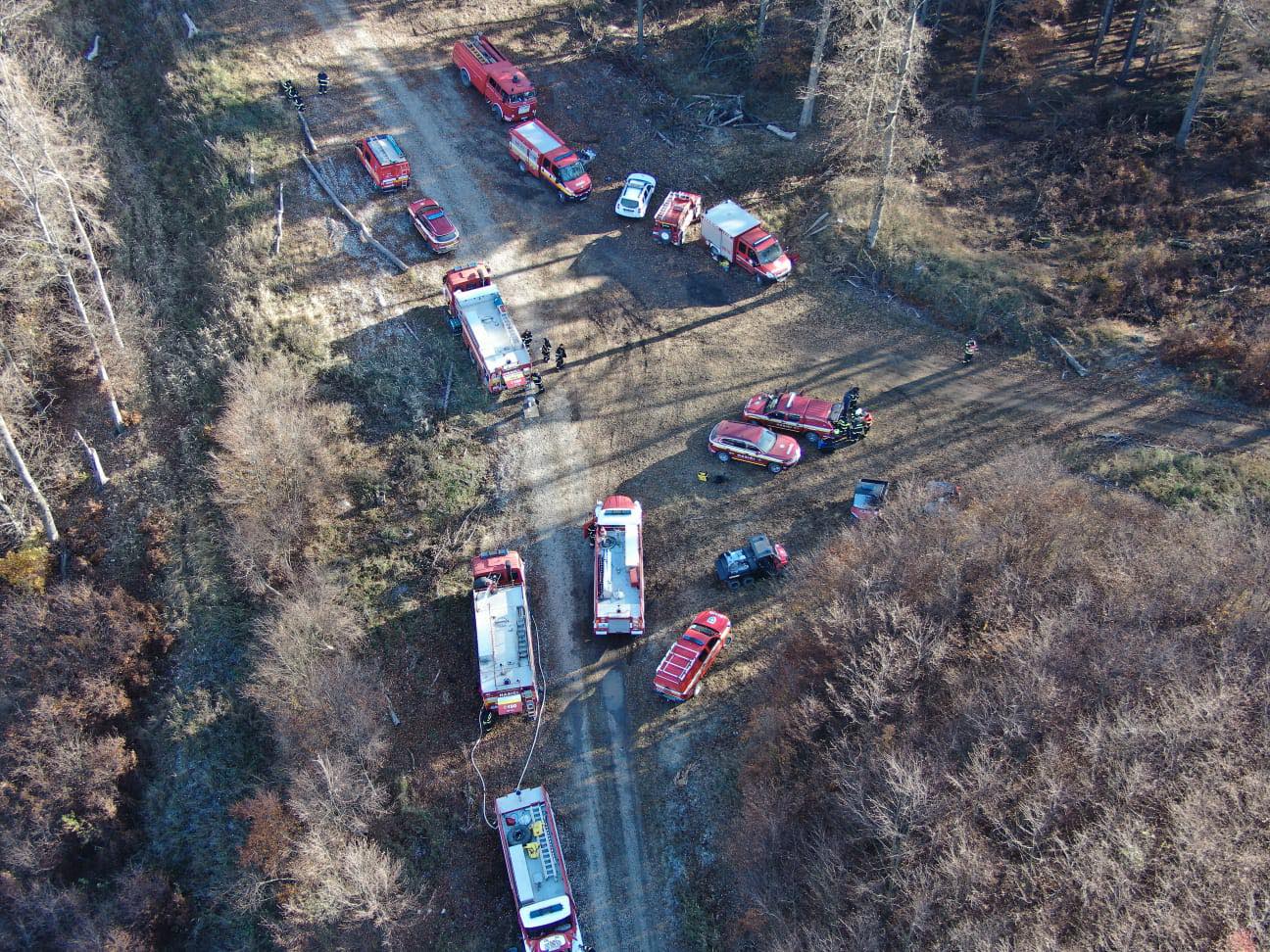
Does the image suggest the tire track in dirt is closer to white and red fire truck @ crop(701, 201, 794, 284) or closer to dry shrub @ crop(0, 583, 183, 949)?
white and red fire truck @ crop(701, 201, 794, 284)

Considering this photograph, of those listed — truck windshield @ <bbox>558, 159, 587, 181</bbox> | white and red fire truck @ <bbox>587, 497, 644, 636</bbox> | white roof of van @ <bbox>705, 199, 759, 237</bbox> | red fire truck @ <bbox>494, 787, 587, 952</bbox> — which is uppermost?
truck windshield @ <bbox>558, 159, 587, 181</bbox>

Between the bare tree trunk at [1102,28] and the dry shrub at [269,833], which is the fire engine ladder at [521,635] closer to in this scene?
the dry shrub at [269,833]

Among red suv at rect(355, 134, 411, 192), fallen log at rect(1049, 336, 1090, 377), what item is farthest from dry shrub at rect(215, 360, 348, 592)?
fallen log at rect(1049, 336, 1090, 377)

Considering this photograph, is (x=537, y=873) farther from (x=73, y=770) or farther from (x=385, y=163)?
(x=385, y=163)

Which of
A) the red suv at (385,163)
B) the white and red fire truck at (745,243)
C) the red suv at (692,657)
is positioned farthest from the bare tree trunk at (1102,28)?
the red suv at (692,657)

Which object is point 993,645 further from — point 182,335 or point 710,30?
point 710,30

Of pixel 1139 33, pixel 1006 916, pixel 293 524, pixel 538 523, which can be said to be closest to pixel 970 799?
pixel 1006 916
